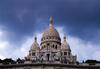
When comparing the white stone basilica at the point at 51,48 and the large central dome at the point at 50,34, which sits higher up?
the large central dome at the point at 50,34

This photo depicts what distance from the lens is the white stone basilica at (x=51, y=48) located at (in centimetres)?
11653

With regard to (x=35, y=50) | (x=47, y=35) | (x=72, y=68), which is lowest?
(x=72, y=68)

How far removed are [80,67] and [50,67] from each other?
7974 millimetres

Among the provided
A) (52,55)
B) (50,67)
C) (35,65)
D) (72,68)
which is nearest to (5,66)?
(35,65)

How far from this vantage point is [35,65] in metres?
54.6

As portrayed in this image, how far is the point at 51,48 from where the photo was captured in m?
119

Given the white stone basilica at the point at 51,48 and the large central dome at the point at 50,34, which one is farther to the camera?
the large central dome at the point at 50,34

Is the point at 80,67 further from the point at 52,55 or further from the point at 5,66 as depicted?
the point at 52,55

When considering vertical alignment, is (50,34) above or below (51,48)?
above

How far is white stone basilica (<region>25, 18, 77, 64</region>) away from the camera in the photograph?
382ft

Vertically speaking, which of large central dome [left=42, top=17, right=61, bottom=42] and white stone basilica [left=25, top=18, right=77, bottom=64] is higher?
large central dome [left=42, top=17, right=61, bottom=42]

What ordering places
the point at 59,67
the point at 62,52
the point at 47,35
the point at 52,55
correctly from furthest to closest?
the point at 47,35, the point at 62,52, the point at 52,55, the point at 59,67

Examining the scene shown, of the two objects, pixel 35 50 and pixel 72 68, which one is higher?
pixel 35 50

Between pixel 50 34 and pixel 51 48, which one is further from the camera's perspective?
pixel 50 34
